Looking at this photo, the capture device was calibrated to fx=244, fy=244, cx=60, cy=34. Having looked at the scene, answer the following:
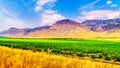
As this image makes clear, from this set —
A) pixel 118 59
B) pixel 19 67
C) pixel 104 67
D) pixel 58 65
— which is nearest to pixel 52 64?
pixel 58 65

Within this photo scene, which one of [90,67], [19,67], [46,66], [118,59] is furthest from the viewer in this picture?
[118,59]

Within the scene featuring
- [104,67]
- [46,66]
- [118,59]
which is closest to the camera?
[46,66]

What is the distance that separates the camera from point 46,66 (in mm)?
6680

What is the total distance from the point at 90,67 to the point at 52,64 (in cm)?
113

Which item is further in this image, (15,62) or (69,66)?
(69,66)

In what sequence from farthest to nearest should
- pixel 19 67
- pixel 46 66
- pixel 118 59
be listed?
1. pixel 118 59
2. pixel 46 66
3. pixel 19 67

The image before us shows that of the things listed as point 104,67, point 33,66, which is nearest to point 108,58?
point 104,67

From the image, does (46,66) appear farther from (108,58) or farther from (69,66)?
(108,58)

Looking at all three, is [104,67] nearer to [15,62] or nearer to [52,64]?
[52,64]

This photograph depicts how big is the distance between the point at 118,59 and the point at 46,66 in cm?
1915

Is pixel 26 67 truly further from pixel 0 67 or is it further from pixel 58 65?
pixel 58 65

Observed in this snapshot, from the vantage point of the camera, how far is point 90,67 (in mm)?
7180

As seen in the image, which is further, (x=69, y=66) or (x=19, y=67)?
(x=69, y=66)

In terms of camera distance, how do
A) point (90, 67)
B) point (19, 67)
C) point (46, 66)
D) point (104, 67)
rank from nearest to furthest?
point (19, 67)
point (46, 66)
point (90, 67)
point (104, 67)
